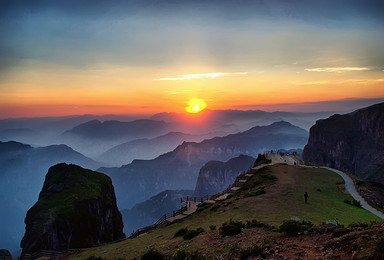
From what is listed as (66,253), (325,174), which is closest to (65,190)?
(66,253)

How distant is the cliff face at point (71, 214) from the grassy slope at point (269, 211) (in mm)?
46201

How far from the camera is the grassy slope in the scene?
2406cm

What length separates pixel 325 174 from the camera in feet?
178

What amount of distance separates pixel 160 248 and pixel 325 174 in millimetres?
45328

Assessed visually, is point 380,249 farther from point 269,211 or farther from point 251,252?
point 269,211

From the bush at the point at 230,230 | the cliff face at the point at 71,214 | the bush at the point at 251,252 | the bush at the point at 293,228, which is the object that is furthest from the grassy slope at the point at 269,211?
the cliff face at the point at 71,214

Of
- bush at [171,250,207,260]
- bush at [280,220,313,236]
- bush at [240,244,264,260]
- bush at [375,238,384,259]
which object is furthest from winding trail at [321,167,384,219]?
bush at [171,250,207,260]

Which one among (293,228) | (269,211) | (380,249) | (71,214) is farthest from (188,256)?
(71,214)

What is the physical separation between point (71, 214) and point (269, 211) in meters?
80.8

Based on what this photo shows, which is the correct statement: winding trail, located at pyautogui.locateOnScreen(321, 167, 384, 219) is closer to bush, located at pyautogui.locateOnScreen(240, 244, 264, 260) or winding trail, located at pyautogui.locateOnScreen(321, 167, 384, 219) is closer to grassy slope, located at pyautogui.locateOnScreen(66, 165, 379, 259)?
grassy slope, located at pyautogui.locateOnScreen(66, 165, 379, 259)

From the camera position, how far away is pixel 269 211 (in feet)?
92.6

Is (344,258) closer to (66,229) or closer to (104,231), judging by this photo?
(66,229)

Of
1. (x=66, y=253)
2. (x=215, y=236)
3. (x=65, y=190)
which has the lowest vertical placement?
(x=65, y=190)

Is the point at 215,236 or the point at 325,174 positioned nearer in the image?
the point at 215,236
